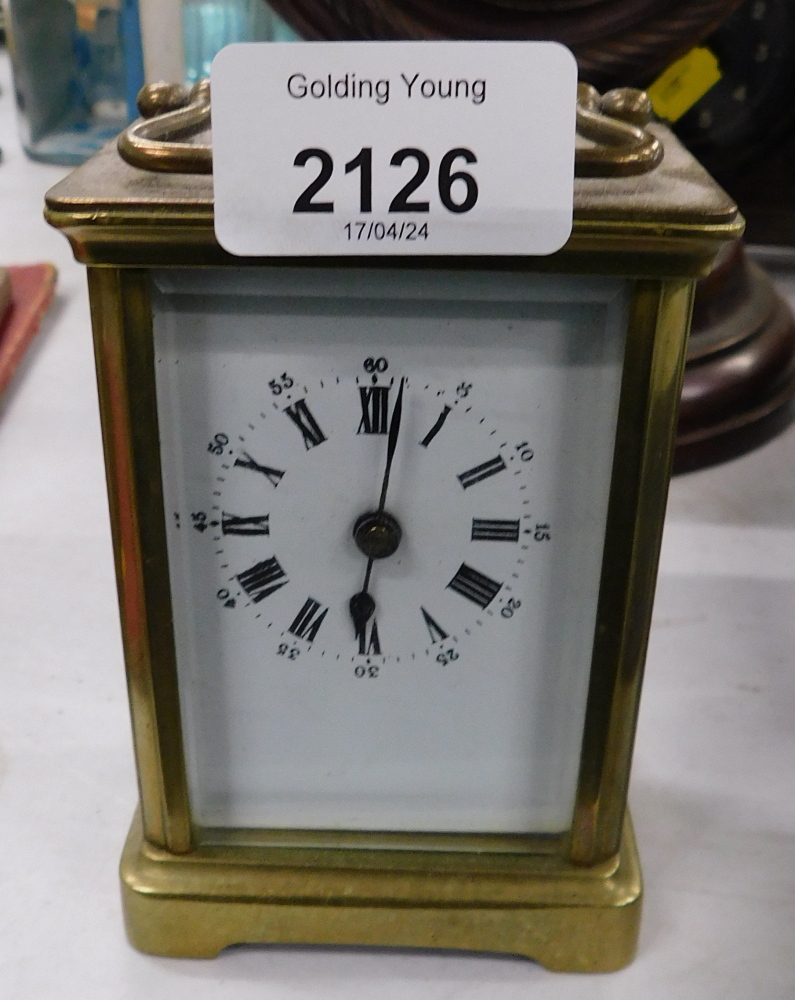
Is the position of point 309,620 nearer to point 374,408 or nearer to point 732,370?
point 374,408

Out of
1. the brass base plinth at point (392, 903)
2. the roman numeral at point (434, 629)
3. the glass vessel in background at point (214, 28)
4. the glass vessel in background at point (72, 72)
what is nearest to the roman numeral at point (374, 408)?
the roman numeral at point (434, 629)

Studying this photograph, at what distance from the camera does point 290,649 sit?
0.55 m

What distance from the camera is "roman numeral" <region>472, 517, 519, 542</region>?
1.69 ft

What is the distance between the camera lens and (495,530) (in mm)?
517

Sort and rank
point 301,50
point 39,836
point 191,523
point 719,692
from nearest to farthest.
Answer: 1. point 301,50
2. point 191,523
3. point 39,836
4. point 719,692

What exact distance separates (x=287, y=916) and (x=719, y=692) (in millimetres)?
378

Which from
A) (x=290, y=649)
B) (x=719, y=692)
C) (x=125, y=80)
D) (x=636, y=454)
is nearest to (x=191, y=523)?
(x=290, y=649)

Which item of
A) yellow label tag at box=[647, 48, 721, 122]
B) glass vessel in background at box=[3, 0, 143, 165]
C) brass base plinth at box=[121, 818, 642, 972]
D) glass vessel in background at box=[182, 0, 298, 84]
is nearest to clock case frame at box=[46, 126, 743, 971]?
brass base plinth at box=[121, 818, 642, 972]

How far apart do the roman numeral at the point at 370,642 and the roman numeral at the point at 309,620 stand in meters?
0.02

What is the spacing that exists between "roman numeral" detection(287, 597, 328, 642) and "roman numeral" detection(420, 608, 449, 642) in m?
0.05

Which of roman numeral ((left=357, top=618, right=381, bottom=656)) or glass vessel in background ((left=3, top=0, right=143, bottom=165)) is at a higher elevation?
roman numeral ((left=357, top=618, right=381, bottom=656))

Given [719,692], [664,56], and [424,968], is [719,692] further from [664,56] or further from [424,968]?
[664,56]

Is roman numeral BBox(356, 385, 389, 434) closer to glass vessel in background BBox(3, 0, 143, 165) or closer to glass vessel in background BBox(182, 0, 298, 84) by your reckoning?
glass vessel in background BBox(182, 0, 298, 84)

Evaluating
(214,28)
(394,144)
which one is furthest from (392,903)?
(214,28)
